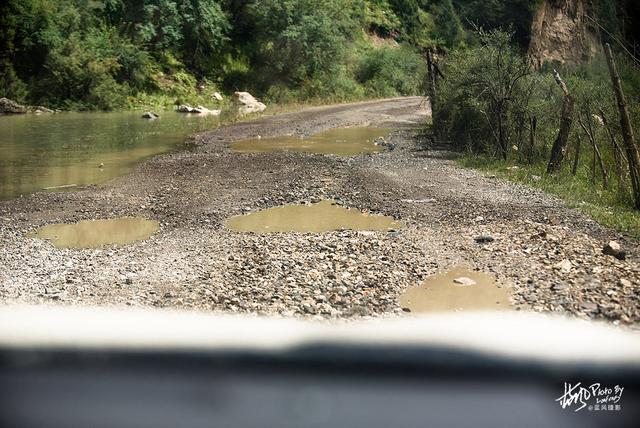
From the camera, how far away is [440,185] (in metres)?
12.6

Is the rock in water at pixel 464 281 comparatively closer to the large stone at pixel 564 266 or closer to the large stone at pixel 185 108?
the large stone at pixel 564 266

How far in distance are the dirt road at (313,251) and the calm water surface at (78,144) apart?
1674 millimetres

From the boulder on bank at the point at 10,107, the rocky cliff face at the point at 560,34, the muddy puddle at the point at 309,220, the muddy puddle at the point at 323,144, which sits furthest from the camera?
the boulder on bank at the point at 10,107

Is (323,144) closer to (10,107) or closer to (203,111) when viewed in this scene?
(203,111)

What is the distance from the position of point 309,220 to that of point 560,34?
23.9 meters

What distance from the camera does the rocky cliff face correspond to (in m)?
26.3

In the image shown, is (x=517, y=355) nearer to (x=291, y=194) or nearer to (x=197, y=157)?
(x=291, y=194)

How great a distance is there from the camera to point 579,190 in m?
11.8

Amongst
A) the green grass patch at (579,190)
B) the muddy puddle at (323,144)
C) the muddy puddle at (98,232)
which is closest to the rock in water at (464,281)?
the green grass patch at (579,190)

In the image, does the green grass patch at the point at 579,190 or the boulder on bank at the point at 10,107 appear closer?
the green grass patch at the point at 579,190

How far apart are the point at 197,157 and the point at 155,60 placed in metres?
25.5

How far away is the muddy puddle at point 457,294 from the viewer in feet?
19.1

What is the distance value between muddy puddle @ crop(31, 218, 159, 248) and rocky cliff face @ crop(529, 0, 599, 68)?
20.9m

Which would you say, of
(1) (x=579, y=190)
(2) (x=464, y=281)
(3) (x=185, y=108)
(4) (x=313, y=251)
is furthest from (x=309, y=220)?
(3) (x=185, y=108)
